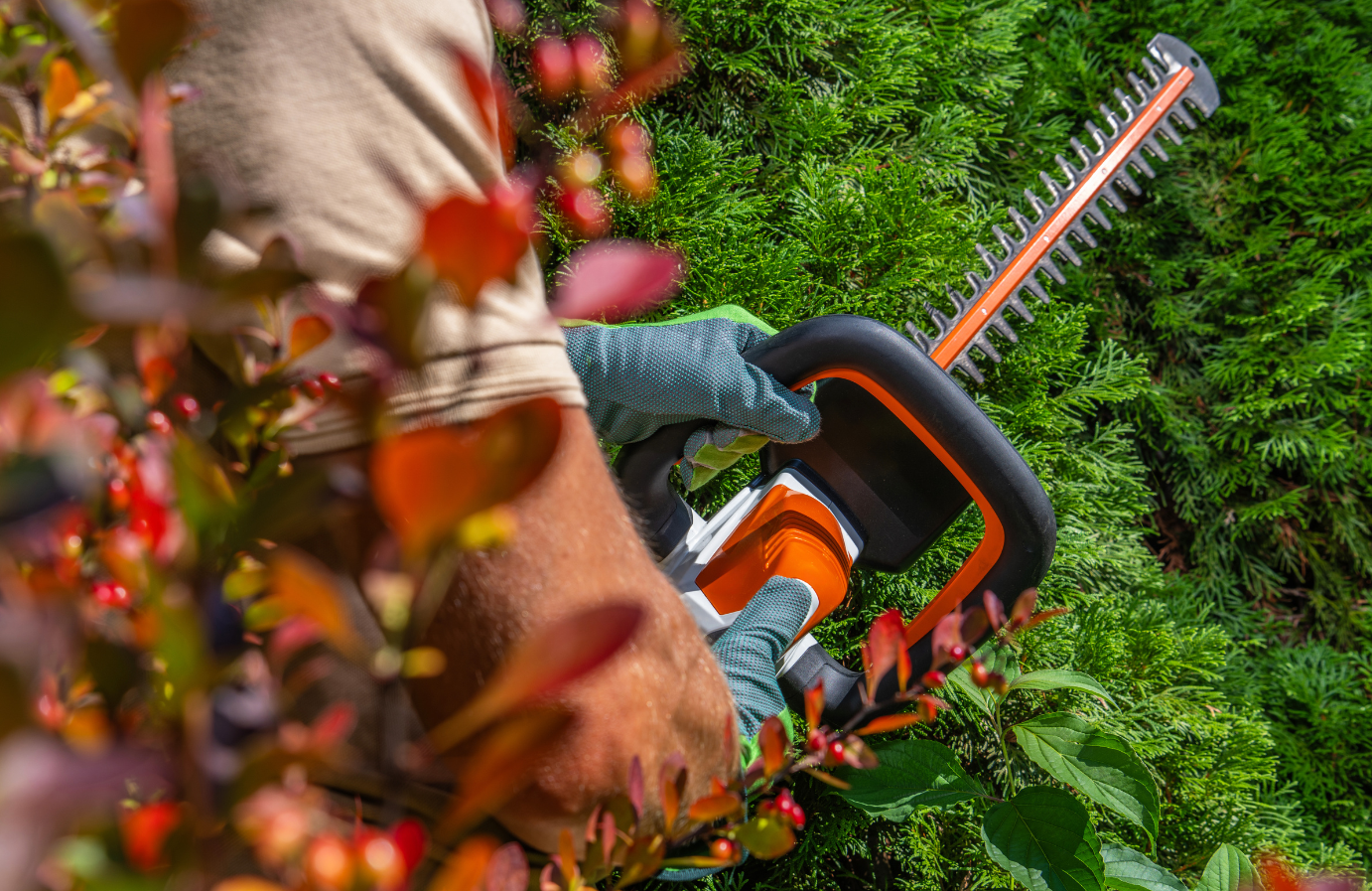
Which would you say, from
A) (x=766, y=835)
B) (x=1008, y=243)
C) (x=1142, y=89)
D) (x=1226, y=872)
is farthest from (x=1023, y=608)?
(x=1142, y=89)

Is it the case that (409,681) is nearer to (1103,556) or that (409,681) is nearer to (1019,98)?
(1103,556)

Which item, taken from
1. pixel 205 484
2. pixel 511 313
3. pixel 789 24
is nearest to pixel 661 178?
pixel 789 24

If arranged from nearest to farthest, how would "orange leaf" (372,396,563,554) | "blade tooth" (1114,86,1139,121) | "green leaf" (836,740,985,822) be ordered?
"orange leaf" (372,396,563,554) < "green leaf" (836,740,985,822) < "blade tooth" (1114,86,1139,121)

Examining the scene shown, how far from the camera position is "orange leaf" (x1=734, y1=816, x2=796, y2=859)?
0.55 meters

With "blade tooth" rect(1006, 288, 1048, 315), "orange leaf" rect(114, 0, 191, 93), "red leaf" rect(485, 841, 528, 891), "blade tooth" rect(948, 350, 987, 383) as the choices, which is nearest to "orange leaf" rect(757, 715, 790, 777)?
"red leaf" rect(485, 841, 528, 891)

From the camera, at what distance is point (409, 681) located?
616 mm

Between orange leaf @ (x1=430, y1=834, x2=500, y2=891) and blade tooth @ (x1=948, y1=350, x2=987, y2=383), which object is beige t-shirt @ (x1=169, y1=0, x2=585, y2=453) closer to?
orange leaf @ (x1=430, y1=834, x2=500, y2=891)

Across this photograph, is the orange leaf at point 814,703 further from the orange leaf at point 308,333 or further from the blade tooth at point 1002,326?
the blade tooth at point 1002,326

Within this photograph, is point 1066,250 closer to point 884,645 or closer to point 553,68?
point 553,68

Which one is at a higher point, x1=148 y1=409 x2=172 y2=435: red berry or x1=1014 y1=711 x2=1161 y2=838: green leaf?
x1=148 y1=409 x2=172 y2=435: red berry

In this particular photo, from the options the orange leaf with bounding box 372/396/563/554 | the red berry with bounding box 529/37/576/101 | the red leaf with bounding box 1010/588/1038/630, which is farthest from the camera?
the red berry with bounding box 529/37/576/101

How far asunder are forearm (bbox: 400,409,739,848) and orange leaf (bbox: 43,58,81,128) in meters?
0.32

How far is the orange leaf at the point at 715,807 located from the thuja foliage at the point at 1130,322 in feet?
3.72

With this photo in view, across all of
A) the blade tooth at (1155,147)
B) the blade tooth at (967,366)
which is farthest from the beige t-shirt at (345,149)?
the blade tooth at (1155,147)
